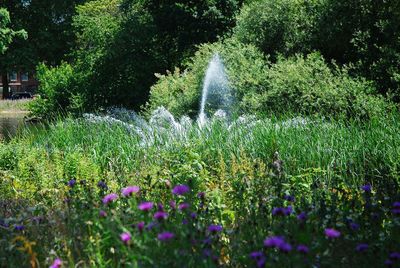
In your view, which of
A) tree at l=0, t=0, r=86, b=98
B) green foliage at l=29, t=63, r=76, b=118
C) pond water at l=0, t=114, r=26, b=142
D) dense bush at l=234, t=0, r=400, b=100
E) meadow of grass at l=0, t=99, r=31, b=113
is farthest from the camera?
tree at l=0, t=0, r=86, b=98

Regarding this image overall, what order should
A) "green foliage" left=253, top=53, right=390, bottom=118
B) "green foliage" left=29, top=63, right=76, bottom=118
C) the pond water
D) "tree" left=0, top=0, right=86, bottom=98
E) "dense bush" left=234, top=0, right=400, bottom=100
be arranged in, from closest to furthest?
"green foliage" left=253, top=53, right=390, bottom=118 < "dense bush" left=234, top=0, right=400, bottom=100 < the pond water < "green foliage" left=29, top=63, right=76, bottom=118 < "tree" left=0, top=0, right=86, bottom=98

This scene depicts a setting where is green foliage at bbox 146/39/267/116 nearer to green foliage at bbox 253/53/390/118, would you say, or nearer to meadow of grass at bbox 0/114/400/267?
green foliage at bbox 253/53/390/118

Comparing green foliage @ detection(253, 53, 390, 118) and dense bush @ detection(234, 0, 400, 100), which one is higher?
dense bush @ detection(234, 0, 400, 100)

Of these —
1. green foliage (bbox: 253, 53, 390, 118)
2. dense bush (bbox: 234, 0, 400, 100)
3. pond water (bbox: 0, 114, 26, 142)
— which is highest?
dense bush (bbox: 234, 0, 400, 100)

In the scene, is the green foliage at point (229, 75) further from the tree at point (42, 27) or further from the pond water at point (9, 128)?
the tree at point (42, 27)

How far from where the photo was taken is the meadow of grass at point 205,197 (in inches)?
118

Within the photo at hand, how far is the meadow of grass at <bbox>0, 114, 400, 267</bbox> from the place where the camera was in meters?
2.99

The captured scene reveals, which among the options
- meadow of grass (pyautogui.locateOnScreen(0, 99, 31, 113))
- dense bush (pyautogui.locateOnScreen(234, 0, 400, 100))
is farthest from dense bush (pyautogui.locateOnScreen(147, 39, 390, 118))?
meadow of grass (pyautogui.locateOnScreen(0, 99, 31, 113))

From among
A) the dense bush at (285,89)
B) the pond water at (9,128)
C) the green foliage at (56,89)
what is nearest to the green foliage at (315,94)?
the dense bush at (285,89)

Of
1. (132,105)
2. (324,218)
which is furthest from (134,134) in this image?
(132,105)

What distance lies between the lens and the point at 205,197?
448cm

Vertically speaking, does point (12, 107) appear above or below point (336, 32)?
below

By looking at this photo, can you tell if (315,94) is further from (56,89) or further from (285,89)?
(56,89)

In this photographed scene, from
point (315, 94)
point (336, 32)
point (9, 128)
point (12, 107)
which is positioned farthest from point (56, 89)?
point (12, 107)
